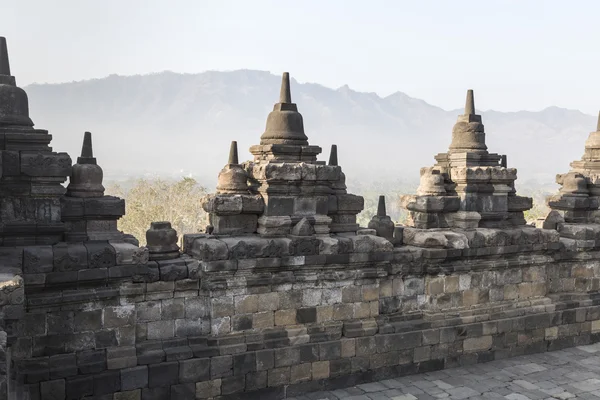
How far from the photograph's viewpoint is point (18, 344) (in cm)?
606

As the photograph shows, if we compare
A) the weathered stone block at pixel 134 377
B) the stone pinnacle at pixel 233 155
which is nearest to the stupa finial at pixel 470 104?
the stone pinnacle at pixel 233 155

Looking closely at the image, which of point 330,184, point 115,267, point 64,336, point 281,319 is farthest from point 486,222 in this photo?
point 64,336

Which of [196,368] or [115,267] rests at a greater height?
[115,267]

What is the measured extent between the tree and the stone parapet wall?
66.8ft

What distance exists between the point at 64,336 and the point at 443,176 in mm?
6135

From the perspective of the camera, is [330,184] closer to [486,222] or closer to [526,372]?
Result: [486,222]

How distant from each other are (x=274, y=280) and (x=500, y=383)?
3.67m

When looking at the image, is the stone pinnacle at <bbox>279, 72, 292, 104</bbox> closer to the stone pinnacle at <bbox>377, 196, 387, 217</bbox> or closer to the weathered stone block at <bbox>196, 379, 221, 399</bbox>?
the stone pinnacle at <bbox>377, 196, 387, 217</bbox>

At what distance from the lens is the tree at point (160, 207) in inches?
1082

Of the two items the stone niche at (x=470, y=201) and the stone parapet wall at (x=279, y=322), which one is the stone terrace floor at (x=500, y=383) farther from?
the stone niche at (x=470, y=201)

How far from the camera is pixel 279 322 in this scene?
24.5ft

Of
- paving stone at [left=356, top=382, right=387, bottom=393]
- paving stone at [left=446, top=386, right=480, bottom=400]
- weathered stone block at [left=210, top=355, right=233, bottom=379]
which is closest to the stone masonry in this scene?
weathered stone block at [left=210, top=355, right=233, bottom=379]

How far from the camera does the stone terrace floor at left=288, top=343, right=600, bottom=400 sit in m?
7.57

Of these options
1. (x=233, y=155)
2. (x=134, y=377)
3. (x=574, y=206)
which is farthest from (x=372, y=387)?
(x=574, y=206)
